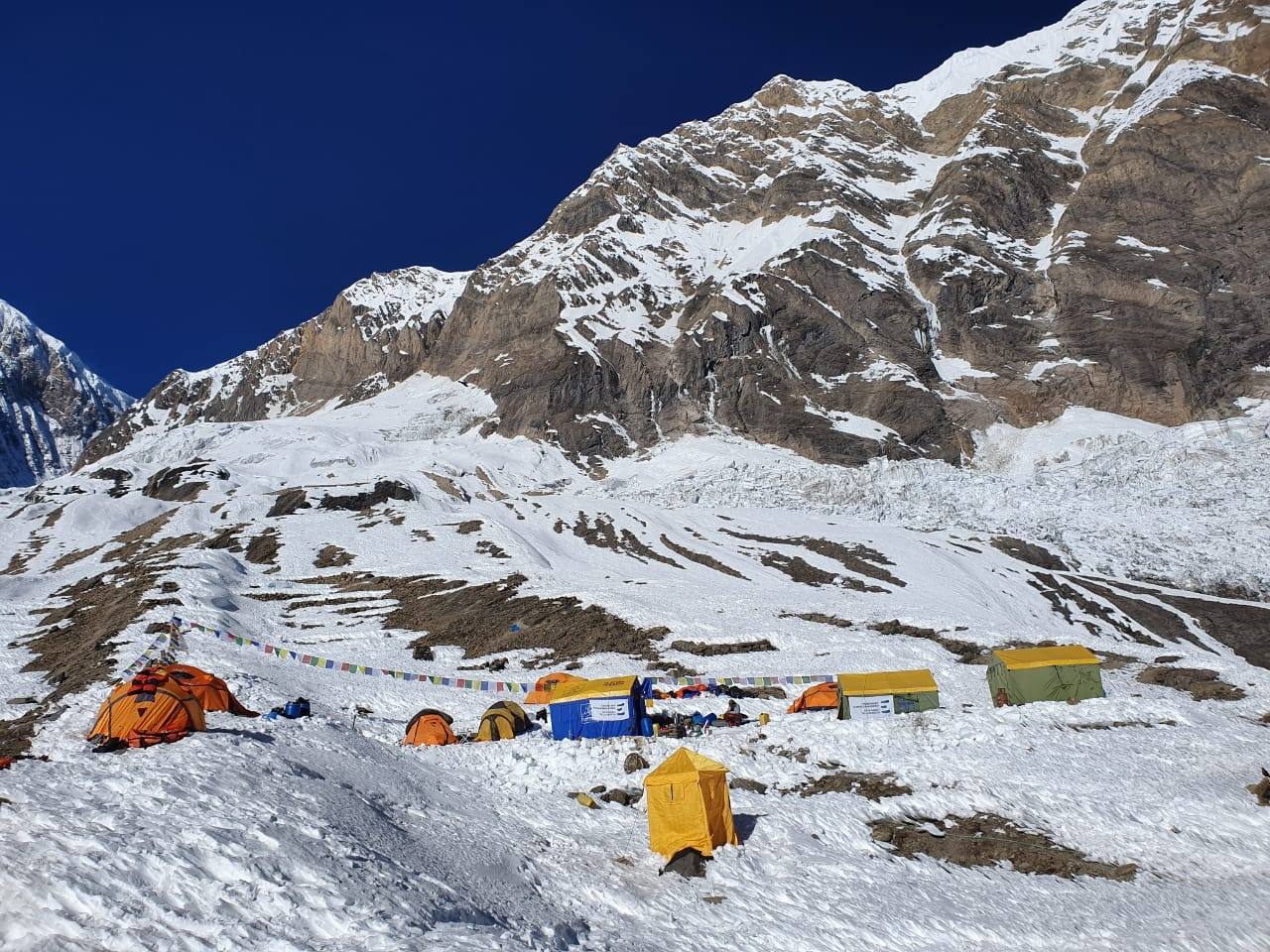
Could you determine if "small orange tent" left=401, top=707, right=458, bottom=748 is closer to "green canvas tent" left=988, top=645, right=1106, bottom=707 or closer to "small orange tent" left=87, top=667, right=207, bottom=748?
"small orange tent" left=87, top=667, right=207, bottom=748

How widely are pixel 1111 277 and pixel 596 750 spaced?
13840 cm

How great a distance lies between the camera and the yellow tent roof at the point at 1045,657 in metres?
22.5

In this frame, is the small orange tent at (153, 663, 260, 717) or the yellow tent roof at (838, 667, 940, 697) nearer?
the small orange tent at (153, 663, 260, 717)

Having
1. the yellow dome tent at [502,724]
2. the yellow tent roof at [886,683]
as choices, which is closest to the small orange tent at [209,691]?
the yellow dome tent at [502,724]

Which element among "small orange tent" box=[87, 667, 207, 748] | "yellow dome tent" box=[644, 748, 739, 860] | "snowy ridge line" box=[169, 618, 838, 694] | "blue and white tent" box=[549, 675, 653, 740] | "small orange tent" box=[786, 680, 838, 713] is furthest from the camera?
"snowy ridge line" box=[169, 618, 838, 694]

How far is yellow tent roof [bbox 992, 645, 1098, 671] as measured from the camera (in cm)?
2255

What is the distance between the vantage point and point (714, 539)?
71.8 meters

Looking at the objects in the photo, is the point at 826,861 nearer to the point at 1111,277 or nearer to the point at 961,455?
the point at 961,455

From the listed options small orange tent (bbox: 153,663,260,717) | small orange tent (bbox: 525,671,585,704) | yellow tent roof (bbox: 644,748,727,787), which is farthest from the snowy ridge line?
yellow tent roof (bbox: 644,748,727,787)

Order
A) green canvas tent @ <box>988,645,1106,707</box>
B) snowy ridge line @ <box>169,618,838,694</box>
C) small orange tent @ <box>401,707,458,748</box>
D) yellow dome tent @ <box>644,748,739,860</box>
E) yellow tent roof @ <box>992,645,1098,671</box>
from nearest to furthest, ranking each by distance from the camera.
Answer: yellow dome tent @ <box>644,748,739,860</box>, small orange tent @ <box>401,707,458,748</box>, green canvas tent @ <box>988,645,1106,707</box>, yellow tent roof @ <box>992,645,1098,671</box>, snowy ridge line @ <box>169,618,838,694</box>

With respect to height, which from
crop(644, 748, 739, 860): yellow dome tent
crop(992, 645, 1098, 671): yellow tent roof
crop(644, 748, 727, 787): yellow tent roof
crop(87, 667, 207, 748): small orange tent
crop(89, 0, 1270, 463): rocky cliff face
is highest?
crop(89, 0, 1270, 463): rocky cliff face

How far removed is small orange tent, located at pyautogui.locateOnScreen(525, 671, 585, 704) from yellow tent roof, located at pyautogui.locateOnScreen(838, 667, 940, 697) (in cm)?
1056

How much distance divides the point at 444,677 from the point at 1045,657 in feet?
76.1

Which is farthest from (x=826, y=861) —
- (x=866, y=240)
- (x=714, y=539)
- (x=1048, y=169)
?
(x=1048, y=169)
